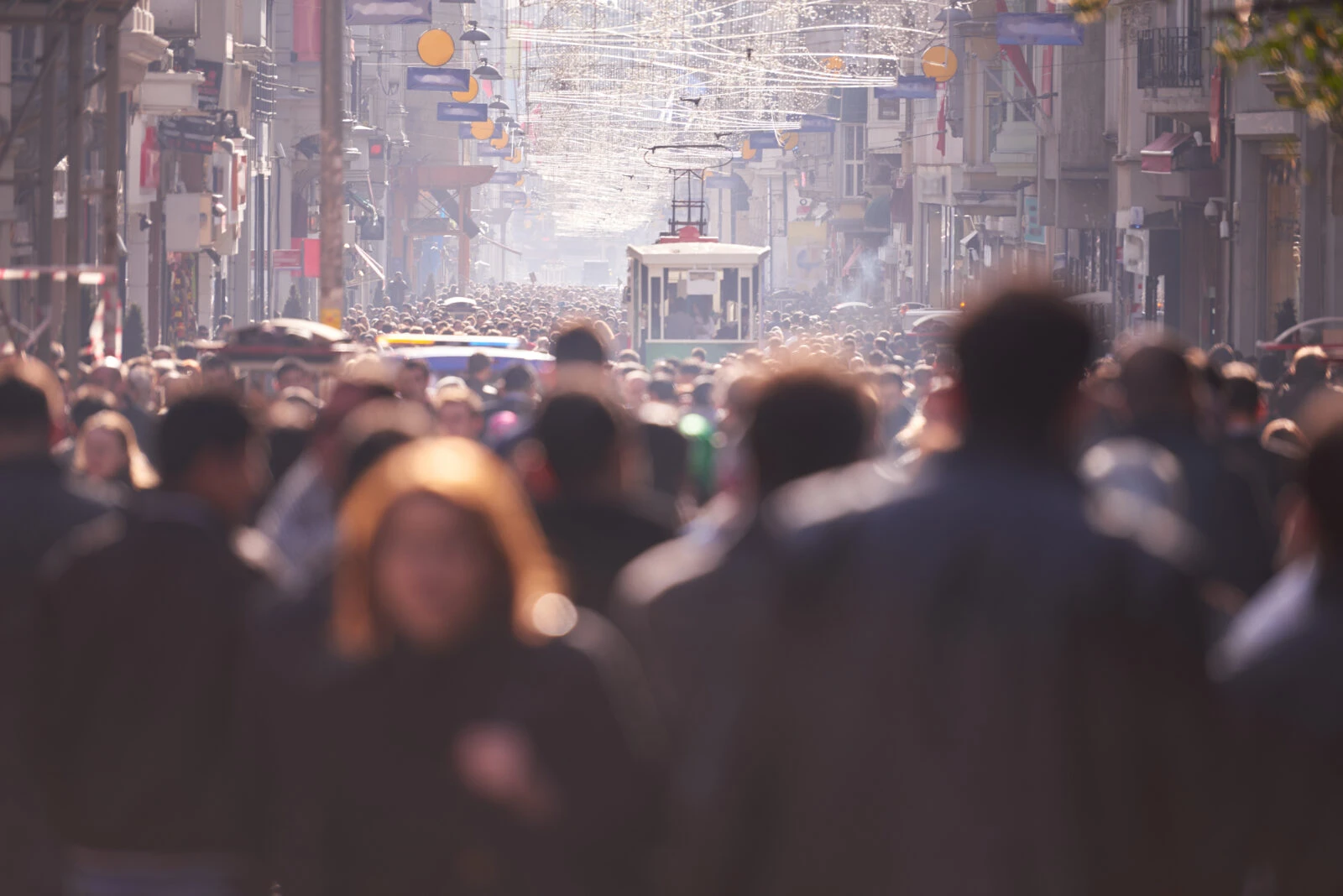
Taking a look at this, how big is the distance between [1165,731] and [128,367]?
14.5 meters

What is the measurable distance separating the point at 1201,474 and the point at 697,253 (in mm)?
27762

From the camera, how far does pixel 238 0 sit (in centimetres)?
4581

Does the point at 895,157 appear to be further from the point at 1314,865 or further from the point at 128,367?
the point at 1314,865

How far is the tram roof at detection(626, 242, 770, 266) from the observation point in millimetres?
34312

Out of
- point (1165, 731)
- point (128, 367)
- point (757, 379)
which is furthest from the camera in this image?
point (128, 367)

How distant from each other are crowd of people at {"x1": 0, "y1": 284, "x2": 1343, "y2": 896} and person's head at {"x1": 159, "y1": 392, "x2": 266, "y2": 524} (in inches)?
15.0

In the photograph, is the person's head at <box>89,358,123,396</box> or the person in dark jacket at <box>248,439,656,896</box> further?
the person's head at <box>89,358,123,396</box>

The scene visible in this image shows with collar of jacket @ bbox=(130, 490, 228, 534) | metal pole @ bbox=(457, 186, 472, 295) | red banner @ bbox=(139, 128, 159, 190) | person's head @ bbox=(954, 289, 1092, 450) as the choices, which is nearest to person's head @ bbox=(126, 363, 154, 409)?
collar of jacket @ bbox=(130, 490, 228, 534)

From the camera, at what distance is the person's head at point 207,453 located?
17.1 ft

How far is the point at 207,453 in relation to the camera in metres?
5.21

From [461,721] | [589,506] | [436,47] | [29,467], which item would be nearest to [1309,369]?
[589,506]

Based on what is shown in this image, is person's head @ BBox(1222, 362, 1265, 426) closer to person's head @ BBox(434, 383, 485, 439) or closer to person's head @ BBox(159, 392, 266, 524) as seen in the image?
person's head @ BBox(434, 383, 485, 439)

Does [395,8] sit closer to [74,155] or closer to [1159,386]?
[74,155]

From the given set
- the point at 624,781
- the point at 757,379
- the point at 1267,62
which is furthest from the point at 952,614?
the point at 1267,62
